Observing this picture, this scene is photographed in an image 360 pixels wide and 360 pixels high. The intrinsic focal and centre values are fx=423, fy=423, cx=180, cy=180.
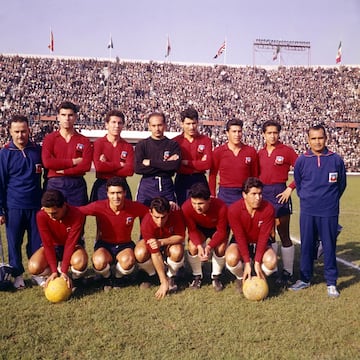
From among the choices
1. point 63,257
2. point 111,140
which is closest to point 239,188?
point 111,140

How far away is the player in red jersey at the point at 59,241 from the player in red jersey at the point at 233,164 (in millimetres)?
1943

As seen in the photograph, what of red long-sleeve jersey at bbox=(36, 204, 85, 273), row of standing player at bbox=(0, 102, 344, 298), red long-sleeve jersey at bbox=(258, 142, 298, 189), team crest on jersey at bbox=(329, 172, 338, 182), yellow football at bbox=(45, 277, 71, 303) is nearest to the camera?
yellow football at bbox=(45, 277, 71, 303)

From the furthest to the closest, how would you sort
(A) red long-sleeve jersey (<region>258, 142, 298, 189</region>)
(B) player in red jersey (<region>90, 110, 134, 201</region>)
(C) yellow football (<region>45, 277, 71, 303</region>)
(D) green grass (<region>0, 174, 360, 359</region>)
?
1. (A) red long-sleeve jersey (<region>258, 142, 298, 189</region>)
2. (B) player in red jersey (<region>90, 110, 134, 201</region>)
3. (C) yellow football (<region>45, 277, 71, 303</region>)
4. (D) green grass (<region>0, 174, 360, 359</region>)

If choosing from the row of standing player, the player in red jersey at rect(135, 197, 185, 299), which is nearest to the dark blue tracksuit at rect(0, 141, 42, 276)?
the row of standing player

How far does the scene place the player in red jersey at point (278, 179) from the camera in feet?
18.5

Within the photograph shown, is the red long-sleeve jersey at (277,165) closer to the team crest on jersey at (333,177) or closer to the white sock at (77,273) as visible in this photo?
the team crest on jersey at (333,177)

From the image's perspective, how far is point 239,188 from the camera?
571 cm

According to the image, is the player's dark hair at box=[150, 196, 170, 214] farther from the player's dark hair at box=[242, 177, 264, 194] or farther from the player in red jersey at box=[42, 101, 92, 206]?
the player in red jersey at box=[42, 101, 92, 206]

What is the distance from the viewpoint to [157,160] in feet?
17.6

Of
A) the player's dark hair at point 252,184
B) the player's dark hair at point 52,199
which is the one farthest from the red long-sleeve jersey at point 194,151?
the player's dark hair at point 52,199

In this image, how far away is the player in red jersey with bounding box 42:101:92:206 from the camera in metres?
5.23

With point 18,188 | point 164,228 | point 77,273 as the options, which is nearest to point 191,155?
point 164,228

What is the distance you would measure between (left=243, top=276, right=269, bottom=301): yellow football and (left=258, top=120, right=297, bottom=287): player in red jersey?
938mm

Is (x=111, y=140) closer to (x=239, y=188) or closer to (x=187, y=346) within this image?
(x=239, y=188)
